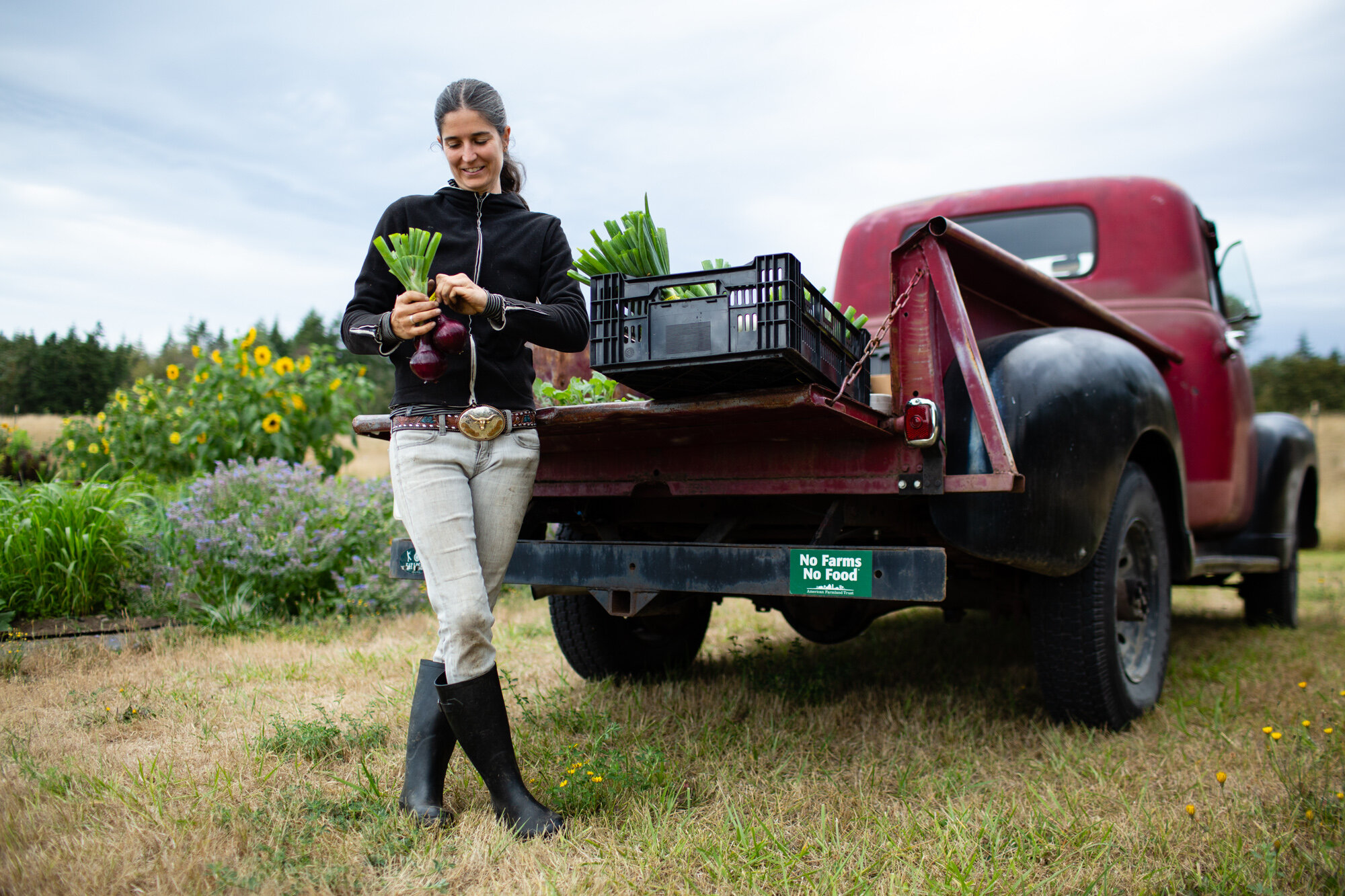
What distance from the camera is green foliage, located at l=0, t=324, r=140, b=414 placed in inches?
337

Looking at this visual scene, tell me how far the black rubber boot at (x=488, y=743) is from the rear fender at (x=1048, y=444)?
1258 millimetres

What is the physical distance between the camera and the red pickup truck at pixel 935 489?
2.38m

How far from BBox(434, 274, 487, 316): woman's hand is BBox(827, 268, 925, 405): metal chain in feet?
2.65

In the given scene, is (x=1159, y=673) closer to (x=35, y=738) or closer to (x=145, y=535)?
(x=35, y=738)

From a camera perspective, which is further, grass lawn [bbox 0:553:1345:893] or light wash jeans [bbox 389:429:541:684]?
light wash jeans [bbox 389:429:541:684]

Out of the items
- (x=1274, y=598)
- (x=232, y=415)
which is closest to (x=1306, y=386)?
(x=1274, y=598)

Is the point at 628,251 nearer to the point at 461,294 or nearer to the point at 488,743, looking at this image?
the point at 461,294

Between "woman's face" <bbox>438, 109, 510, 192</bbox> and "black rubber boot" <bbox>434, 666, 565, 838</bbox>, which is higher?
"woman's face" <bbox>438, 109, 510, 192</bbox>

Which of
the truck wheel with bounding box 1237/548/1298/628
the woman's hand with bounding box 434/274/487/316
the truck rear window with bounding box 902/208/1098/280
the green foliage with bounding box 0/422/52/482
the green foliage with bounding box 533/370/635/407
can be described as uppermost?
the truck rear window with bounding box 902/208/1098/280

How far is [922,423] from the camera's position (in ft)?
7.76

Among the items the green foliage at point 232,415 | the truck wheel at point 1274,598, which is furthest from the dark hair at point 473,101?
the truck wheel at point 1274,598

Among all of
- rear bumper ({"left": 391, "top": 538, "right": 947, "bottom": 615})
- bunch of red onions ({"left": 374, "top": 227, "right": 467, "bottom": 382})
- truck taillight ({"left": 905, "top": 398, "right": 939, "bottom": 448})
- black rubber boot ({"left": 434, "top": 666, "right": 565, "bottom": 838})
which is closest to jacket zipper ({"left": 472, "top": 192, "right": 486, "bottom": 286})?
bunch of red onions ({"left": 374, "top": 227, "right": 467, "bottom": 382})

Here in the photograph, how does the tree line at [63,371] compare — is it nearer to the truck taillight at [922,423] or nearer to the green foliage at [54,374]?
the green foliage at [54,374]

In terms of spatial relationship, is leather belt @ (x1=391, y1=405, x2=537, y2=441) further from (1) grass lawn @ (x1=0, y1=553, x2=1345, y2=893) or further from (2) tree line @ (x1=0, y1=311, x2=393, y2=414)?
(2) tree line @ (x1=0, y1=311, x2=393, y2=414)
